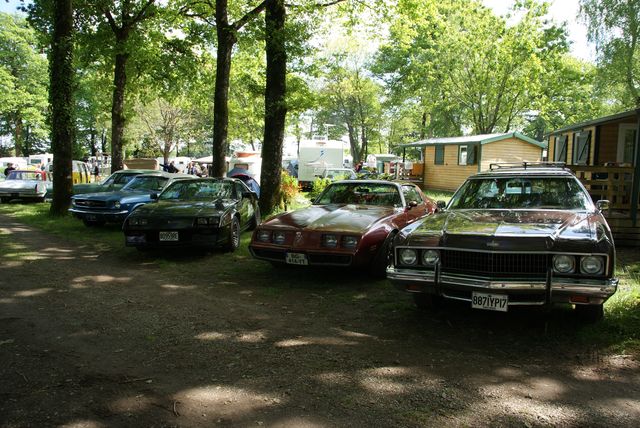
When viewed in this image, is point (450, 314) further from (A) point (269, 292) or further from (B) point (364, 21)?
(B) point (364, 21)

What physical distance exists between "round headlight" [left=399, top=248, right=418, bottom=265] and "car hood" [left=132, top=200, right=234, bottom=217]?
4367 millimetres

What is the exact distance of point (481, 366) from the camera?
3965 millimetres

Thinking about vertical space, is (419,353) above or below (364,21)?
below

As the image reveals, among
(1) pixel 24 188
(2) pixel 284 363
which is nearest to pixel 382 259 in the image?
(2) pixel 284 363

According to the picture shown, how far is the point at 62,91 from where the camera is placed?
1359 cm

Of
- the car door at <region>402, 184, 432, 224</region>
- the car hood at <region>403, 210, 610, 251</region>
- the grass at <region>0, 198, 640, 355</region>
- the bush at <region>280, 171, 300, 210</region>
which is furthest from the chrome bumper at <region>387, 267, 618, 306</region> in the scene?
the bush at <region>280, 171, 300, 210</region>

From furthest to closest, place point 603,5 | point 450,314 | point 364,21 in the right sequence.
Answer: point 603,5, point 364,21, point 450,314

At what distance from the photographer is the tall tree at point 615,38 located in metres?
25.5

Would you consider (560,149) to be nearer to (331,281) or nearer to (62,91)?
(331,281)

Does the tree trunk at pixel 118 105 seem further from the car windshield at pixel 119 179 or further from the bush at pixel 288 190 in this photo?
the bush at pixel 288 190

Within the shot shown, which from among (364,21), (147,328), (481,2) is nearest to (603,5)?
(481,2)

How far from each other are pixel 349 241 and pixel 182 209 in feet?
11.6

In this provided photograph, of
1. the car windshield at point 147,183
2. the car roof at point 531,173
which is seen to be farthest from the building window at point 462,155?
the car roof at point 531,173

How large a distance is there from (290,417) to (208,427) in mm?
496
